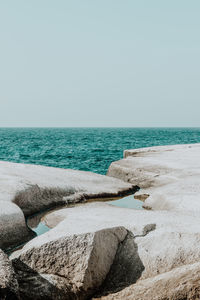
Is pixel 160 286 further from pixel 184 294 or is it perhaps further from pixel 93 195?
pixel 93 195

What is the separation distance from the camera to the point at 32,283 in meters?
6.07

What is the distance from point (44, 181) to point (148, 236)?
640 cm

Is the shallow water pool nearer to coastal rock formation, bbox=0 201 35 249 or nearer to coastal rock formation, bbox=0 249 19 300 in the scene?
coastal rock formation, bbox=0 201 35 249

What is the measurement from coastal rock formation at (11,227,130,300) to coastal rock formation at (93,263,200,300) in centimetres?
37

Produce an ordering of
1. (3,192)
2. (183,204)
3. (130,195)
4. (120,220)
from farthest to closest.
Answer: (130,195), (3,192), (183,204), (120,220)

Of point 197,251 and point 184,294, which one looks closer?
point 184,294

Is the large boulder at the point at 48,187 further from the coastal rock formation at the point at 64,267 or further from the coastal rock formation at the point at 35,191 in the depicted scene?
the coastal rock formation at the point at 64,267

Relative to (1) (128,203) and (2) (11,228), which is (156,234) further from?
(1) (128,203)

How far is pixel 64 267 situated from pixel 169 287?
1.67 meters

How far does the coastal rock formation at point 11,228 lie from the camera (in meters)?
8.48

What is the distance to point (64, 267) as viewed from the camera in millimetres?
6285

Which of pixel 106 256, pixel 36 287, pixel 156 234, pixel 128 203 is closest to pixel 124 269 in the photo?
pixel 106 256

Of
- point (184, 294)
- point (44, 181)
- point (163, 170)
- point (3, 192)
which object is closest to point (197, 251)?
point (184, 294)

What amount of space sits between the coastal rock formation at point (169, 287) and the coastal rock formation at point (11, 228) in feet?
10.1
